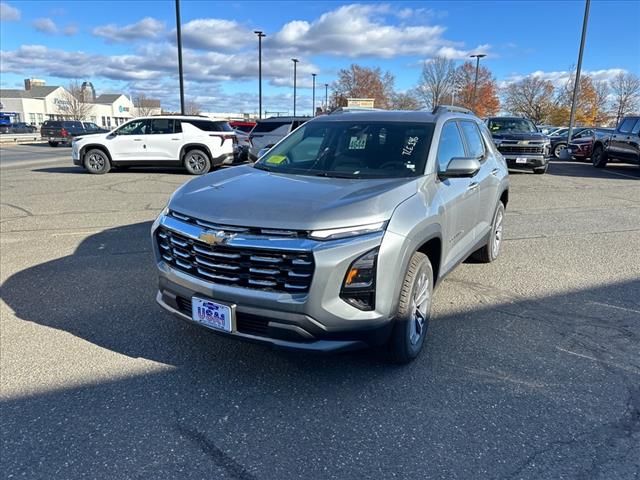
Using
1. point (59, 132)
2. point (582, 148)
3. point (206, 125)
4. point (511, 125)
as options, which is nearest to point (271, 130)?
point (206, 125)

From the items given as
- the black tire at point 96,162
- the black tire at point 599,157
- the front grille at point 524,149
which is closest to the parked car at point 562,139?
the black tire at point 599,157

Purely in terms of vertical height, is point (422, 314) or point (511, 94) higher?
point (511, 94)

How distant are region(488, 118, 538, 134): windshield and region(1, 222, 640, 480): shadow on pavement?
13.0 metres

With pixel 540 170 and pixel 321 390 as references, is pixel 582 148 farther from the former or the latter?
pixel 321 390

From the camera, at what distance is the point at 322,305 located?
2680 mm

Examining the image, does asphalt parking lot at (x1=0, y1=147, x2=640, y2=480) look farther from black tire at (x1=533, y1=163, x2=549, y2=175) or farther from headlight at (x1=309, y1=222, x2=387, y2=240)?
black tire at (x1=533, y1=163, x2=549, y2=175)

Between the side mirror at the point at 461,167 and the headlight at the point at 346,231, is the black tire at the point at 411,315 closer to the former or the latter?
the headlight at the point at 346,231

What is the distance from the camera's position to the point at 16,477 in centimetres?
228

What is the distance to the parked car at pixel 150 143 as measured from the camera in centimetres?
1427

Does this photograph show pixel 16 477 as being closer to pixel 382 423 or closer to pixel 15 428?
pixel 15 428

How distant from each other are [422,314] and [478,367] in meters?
0.53

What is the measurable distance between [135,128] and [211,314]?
1314 centimetres

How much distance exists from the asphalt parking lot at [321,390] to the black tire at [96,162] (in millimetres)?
9811

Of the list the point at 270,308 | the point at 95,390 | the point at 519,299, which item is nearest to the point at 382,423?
the point at 270,308
